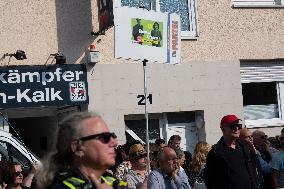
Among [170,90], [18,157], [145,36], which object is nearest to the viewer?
[145,36]

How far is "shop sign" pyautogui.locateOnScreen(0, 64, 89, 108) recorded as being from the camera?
42.1 ft

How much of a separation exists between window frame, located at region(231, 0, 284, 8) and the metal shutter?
1470 mm

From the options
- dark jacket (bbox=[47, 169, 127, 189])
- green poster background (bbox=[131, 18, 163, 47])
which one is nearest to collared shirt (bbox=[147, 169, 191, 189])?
green poster background (bbox=[131, 18, 163, 47])

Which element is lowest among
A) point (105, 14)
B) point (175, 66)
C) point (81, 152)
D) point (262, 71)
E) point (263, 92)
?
point (81, 152)

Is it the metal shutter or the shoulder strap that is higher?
the metal shutter

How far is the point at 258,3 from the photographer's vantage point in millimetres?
15273

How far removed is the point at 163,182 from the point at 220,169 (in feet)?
2.26

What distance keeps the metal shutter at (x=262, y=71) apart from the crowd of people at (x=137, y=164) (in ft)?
20.6

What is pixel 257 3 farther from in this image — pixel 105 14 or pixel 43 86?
pixel 43 86

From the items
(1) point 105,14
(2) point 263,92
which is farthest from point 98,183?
(2) point 263,92

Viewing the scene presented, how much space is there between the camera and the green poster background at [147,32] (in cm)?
853

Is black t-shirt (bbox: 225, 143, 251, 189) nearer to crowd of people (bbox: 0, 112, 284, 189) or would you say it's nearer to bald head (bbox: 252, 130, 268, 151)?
crowd of people (bbox: 0, 112, 284, 189)

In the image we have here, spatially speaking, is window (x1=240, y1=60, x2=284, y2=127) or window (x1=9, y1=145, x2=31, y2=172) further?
window (x1=240, y1=60, x2=284, y2=127)

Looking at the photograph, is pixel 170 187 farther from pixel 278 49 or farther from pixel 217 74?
pixel 278 49
